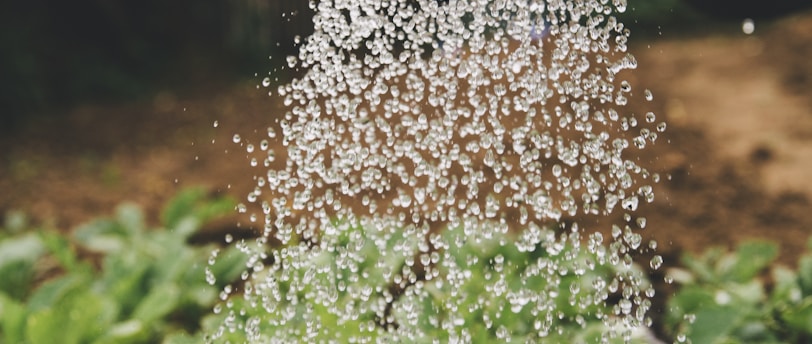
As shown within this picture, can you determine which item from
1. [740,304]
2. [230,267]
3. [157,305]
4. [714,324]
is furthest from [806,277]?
[157,305]

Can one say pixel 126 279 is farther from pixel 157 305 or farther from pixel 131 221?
pixel 131 221

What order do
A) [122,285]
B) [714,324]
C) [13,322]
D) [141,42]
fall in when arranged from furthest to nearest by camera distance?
[141,42] < [122,285] < [13,322] < [714,324]

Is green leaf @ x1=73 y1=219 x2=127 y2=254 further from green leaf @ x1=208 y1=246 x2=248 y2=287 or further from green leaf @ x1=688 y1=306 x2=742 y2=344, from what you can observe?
green leaf @ x1=688 y1=306 x2=742 y2=344

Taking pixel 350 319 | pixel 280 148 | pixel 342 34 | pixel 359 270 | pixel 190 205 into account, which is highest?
pixel 280 148

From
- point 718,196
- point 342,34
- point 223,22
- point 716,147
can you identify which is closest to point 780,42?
point 716,147

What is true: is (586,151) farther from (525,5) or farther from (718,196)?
(718,196)

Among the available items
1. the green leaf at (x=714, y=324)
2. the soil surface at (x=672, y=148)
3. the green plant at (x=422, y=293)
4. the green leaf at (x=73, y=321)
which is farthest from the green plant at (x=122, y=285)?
the green leaf at (x=714, y=324)

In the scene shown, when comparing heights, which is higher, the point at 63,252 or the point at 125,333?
the point at 63,252
